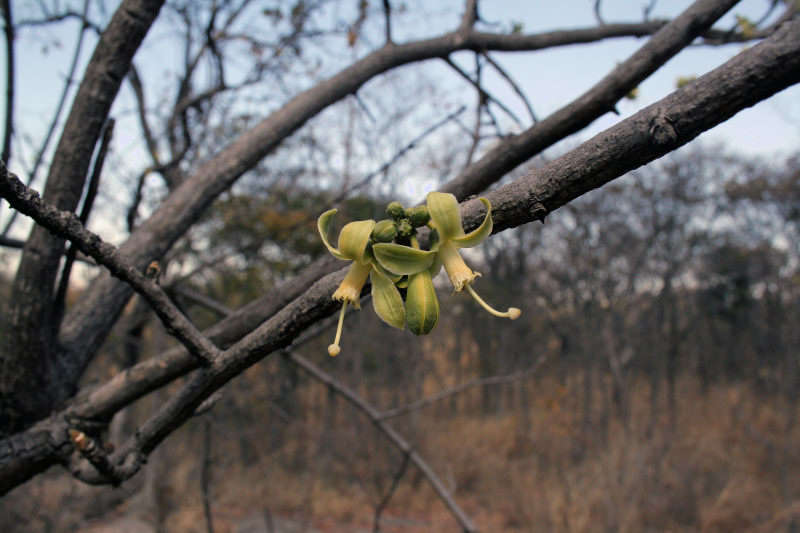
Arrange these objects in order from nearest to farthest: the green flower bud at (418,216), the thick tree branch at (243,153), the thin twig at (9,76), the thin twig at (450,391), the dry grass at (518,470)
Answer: the green flower bud at (418,216), the thick tree branch at (243,153), the thin twig at (9,76), the thin twig at (450,391), the dry grass at (518,470)

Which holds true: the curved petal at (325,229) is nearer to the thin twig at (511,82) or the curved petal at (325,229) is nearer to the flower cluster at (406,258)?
the flower cluster at (406,258)

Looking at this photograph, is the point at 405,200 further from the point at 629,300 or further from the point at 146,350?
the point at 629,300

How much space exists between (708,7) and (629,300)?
35.3ft

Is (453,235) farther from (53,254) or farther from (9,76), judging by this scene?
(9,76)

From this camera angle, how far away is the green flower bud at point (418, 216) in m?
0.72

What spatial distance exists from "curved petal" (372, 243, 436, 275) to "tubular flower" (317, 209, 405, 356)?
25 millimetres

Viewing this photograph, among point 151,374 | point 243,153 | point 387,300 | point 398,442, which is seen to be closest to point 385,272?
point 387,300

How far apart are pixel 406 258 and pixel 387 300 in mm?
67

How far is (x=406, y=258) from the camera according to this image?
673 mm

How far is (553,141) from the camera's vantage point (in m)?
1.55

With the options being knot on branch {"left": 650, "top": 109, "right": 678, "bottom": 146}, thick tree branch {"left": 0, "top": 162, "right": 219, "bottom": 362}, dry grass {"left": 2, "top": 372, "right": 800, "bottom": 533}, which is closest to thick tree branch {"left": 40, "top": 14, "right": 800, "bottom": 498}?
knot on branch {"left": 650, "top": 109, "right": 678, "bottom": 146}

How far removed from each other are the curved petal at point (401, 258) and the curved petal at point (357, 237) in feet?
0.06

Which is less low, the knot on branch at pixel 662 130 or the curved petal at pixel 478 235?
the knot on branch at pixel 662 130

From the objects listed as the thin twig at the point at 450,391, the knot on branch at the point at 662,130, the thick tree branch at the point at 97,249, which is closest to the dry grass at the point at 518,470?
the thin twig at the point at 450,391
